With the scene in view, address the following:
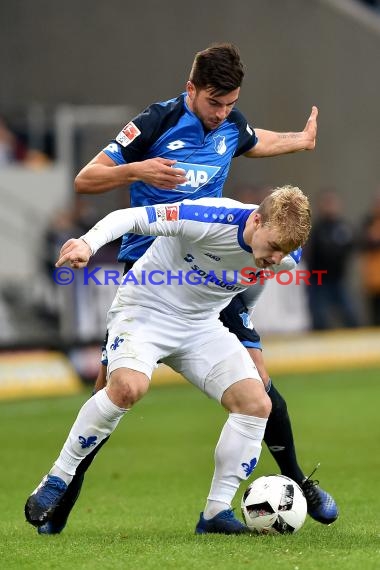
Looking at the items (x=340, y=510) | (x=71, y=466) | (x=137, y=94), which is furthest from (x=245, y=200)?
(x=71, y=466)

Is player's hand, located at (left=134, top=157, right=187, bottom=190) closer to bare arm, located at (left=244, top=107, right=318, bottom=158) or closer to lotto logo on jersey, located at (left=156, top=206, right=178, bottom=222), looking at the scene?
lotto logo on jersey, located at (left=156, top=206, right=178, bottom=222)

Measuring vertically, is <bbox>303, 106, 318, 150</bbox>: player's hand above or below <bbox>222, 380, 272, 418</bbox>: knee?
above

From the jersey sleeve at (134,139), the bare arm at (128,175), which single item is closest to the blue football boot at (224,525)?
the bare arm at (128,175)

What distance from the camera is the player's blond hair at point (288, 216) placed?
5988 millimetres

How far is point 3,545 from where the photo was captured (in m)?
6.22

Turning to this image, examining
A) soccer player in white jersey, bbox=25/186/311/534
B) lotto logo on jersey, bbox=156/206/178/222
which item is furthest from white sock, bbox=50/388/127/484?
lotto logo on jersey, bbox=156/206/178/222

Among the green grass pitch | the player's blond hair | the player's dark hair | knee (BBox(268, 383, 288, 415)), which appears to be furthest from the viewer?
knee (BBox(268, 383, 288, 415))

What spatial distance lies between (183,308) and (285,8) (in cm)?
1495

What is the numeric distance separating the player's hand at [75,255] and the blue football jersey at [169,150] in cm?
105

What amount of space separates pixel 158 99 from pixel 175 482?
1111 cm

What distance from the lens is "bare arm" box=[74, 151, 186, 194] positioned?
21.2 feet

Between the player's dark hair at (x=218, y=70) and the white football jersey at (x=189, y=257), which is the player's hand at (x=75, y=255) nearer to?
the white football jersey at (x=189, y=257)

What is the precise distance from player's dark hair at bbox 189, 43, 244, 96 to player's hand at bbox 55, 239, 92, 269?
1.28 m

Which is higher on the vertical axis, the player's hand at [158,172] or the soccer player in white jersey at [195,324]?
the player's hand at [158,172]
